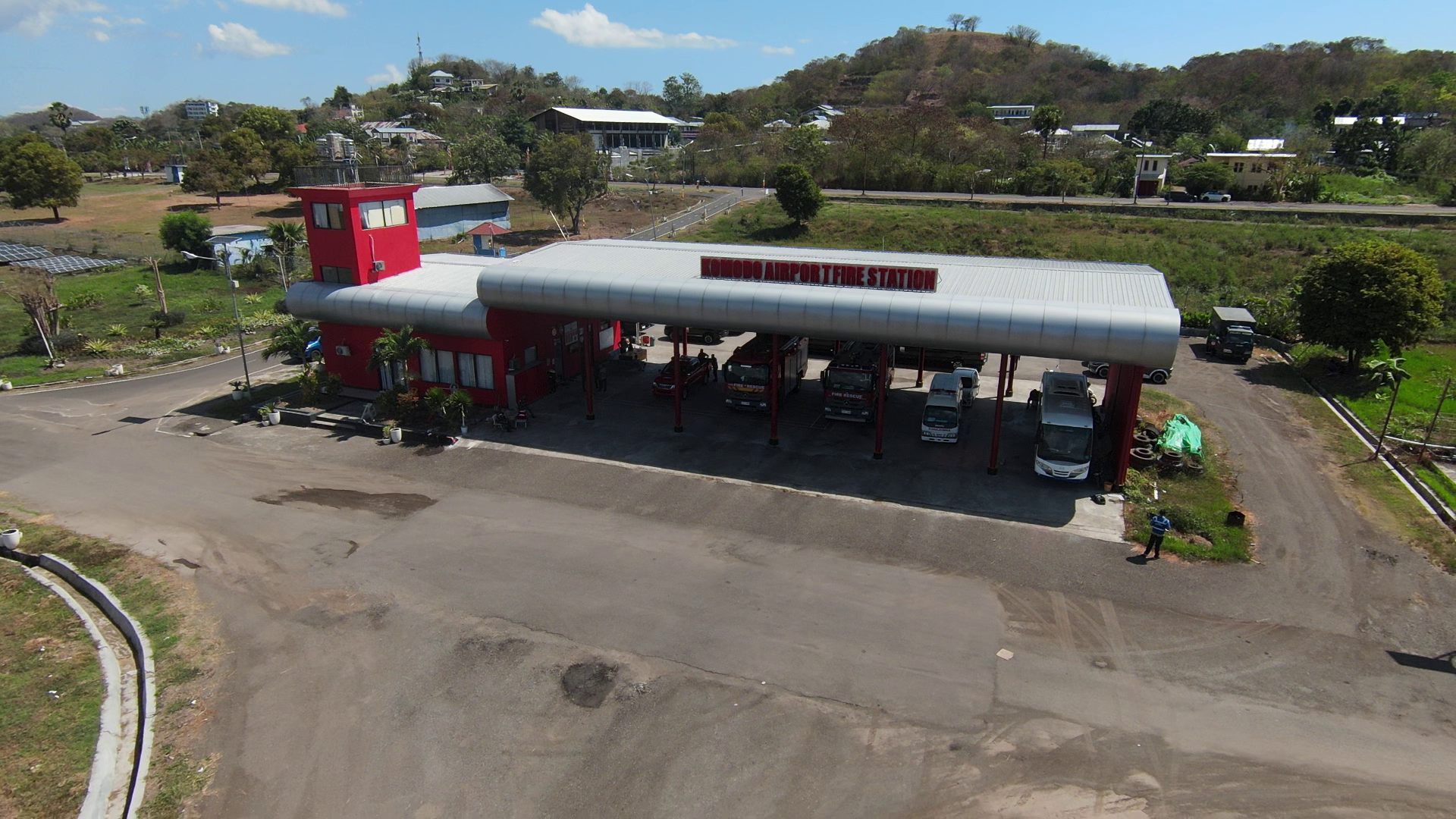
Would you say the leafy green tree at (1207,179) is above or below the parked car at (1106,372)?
above

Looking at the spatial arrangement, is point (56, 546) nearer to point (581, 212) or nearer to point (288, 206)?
point (581, 212)

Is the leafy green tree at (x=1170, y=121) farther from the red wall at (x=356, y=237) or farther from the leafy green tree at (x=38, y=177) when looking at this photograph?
the leafy green tree at (x=38, y=177)

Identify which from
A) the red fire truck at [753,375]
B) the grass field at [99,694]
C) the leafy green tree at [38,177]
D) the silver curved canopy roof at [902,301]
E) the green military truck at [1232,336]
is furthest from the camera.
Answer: the leafy green tree at [38,177]

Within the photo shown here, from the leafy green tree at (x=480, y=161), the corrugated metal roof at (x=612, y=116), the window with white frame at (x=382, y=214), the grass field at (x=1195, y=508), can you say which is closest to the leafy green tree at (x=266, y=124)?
the leafy green tree at (x=480, y=161)

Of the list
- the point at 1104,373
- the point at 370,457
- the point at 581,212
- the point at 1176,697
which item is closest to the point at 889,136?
the point at 581,212

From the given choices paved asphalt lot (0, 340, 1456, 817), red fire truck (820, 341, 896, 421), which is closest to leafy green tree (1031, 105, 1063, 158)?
paved asphalt lot (0, 340, 1456, 817)

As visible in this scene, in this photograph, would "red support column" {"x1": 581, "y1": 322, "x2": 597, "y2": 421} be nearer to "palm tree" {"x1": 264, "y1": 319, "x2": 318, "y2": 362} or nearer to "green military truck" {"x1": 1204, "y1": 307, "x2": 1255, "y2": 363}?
"palm tree" {"x1": 264, "y1": 319, "x2": 318, "y2": 362}
